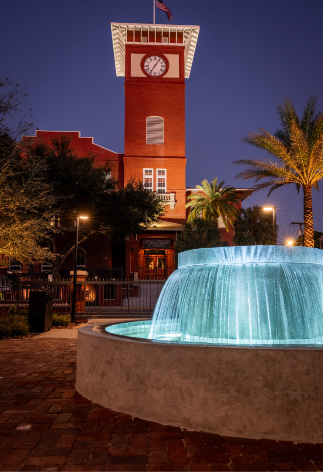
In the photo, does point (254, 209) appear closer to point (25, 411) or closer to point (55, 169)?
point (55, 169)

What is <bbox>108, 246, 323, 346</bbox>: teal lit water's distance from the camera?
545cm

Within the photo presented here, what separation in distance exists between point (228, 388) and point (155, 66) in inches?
1326

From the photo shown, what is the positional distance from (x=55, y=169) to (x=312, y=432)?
19.4 metres

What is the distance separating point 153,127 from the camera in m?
32.5

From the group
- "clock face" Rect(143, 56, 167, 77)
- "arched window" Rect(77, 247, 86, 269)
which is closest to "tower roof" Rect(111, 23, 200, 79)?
"clock face" Rect(143, 56, 167, 77)

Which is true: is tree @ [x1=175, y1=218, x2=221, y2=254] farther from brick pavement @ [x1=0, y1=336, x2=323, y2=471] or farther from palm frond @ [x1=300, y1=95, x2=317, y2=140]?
brick pavement @ [x1=0, y1=336, x2=323, y2=471]

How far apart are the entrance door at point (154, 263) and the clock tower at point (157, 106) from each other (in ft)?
9.99

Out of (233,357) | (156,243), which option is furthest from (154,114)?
(233,357)

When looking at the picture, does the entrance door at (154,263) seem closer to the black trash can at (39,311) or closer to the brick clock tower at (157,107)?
the brick clock tower at (157,107)

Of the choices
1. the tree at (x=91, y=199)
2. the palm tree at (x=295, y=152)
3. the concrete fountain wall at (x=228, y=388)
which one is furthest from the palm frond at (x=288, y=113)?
the concrete fountain wall at (x=228, y=388)

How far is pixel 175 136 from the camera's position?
32.4m

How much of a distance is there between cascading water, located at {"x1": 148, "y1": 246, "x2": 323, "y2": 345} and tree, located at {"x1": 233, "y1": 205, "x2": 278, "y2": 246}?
989 inches

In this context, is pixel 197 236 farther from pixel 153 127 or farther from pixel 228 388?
pixel 228 388

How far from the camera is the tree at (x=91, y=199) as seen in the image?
2089 centimetres
